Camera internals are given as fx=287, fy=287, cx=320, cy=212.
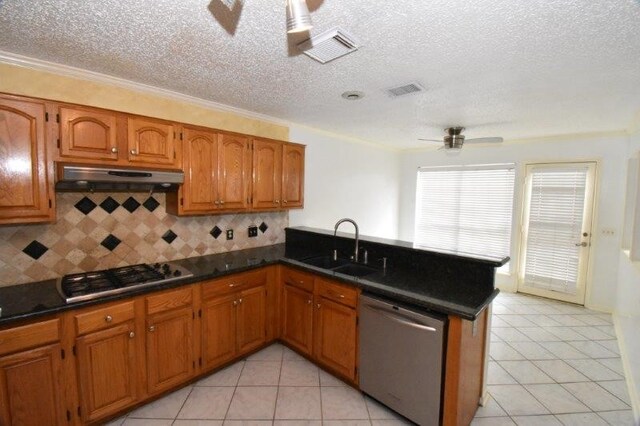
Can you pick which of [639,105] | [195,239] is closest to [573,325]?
[639,105]

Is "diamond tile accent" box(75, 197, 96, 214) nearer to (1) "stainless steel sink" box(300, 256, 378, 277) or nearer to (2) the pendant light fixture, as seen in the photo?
(1) "stainless steel sink" box(300, 256, 378, 277)

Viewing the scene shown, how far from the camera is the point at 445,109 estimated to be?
282 centimetres

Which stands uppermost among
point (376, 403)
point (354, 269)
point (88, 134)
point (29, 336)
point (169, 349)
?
point (88, 134)

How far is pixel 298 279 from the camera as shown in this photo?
2.64 m

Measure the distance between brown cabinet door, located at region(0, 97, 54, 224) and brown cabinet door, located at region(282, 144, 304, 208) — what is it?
6.13ft

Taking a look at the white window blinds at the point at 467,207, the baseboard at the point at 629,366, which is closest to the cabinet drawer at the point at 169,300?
the baseboard at the point at 629,366

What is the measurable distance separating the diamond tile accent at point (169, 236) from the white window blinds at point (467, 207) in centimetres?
364

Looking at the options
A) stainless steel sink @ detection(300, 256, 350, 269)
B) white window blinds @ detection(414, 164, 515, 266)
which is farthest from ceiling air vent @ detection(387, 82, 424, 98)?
white window blinds @ detection(414, 164, 515, 266)

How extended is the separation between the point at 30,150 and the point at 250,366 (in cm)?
225

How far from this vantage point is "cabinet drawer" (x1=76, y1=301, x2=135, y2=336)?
68.4 inches

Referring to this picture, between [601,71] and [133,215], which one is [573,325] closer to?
[601,71]

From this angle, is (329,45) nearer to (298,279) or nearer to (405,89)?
(405,89)

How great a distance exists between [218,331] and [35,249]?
4.61 feet

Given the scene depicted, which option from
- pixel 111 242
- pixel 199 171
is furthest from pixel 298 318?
pixel 111 242
